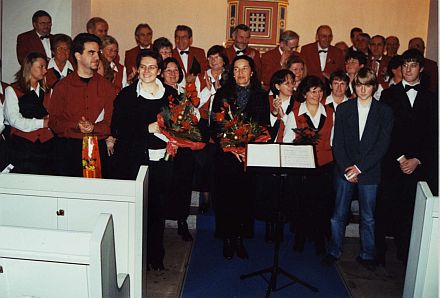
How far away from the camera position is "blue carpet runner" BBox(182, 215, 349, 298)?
4434mm

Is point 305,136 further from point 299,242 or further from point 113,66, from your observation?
point 113,66

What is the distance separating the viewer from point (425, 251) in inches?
133

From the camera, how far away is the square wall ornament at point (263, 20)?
31.0 feet

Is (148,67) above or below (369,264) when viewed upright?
above

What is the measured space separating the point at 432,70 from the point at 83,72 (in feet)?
12.8

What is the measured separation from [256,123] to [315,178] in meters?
Answer: 0.92

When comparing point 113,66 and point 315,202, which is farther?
point 113,66

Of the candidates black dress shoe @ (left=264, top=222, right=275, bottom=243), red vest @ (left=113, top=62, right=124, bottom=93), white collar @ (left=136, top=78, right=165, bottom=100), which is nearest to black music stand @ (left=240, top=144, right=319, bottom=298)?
black dress shoe @ (left=264, top=222, right=275, bottom=243)

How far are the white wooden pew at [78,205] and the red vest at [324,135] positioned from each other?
1.96m

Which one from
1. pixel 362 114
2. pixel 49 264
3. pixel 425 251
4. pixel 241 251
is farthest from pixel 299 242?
pixel 49 264

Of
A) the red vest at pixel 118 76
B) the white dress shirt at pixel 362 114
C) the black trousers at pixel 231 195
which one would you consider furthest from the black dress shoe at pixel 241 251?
the red vest at pixel 118 76

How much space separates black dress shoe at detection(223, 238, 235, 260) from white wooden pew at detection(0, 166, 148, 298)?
168 centimetres

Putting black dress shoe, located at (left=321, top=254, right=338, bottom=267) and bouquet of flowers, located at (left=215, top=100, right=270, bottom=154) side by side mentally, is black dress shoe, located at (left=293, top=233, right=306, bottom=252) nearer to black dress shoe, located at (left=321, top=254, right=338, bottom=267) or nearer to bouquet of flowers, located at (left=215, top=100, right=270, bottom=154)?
black dress shoe, located at (left=321, top=254, right=338, bottom=267)

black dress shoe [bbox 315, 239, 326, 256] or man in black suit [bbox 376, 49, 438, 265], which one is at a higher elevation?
man in black suit [bbox 376, 49, 438, 265]
